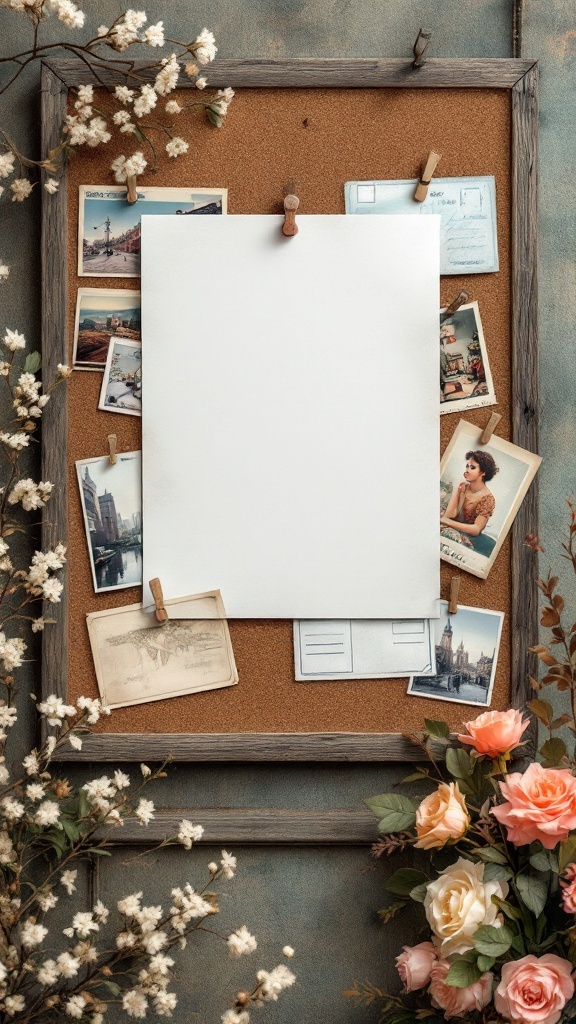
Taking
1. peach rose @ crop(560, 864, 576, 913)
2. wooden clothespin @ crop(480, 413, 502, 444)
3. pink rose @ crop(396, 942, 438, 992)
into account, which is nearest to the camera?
peach rose @ crop(560, 864, 576, 913)

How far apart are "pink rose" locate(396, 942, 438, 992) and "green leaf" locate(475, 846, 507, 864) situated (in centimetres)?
18

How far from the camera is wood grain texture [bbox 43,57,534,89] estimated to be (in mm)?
1156

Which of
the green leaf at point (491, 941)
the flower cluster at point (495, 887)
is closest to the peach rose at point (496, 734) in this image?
the flower cluster at point (495, 887)

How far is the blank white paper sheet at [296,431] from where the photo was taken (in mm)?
1163

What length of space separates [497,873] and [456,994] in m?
0.18

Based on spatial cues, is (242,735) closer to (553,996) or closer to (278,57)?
(553,996)

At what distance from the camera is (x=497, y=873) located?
3.27 feet

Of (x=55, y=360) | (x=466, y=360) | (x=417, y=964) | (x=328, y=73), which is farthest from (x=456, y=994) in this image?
(x=328, y=73)

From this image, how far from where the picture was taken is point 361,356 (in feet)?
3.83

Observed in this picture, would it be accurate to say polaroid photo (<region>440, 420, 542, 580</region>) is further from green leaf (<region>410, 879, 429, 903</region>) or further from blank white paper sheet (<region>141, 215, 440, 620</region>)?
green leaf (<region>410, 879, 429, 903</region>)

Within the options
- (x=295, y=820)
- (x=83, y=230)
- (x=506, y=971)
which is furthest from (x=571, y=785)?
(x=83, y=230)

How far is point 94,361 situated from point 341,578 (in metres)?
0.51

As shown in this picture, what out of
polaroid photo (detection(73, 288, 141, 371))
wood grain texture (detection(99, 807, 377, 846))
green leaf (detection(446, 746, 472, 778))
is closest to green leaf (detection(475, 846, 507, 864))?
green leaf (detection(446, 746, 472, 778))

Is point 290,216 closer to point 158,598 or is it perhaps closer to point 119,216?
point 119,216
